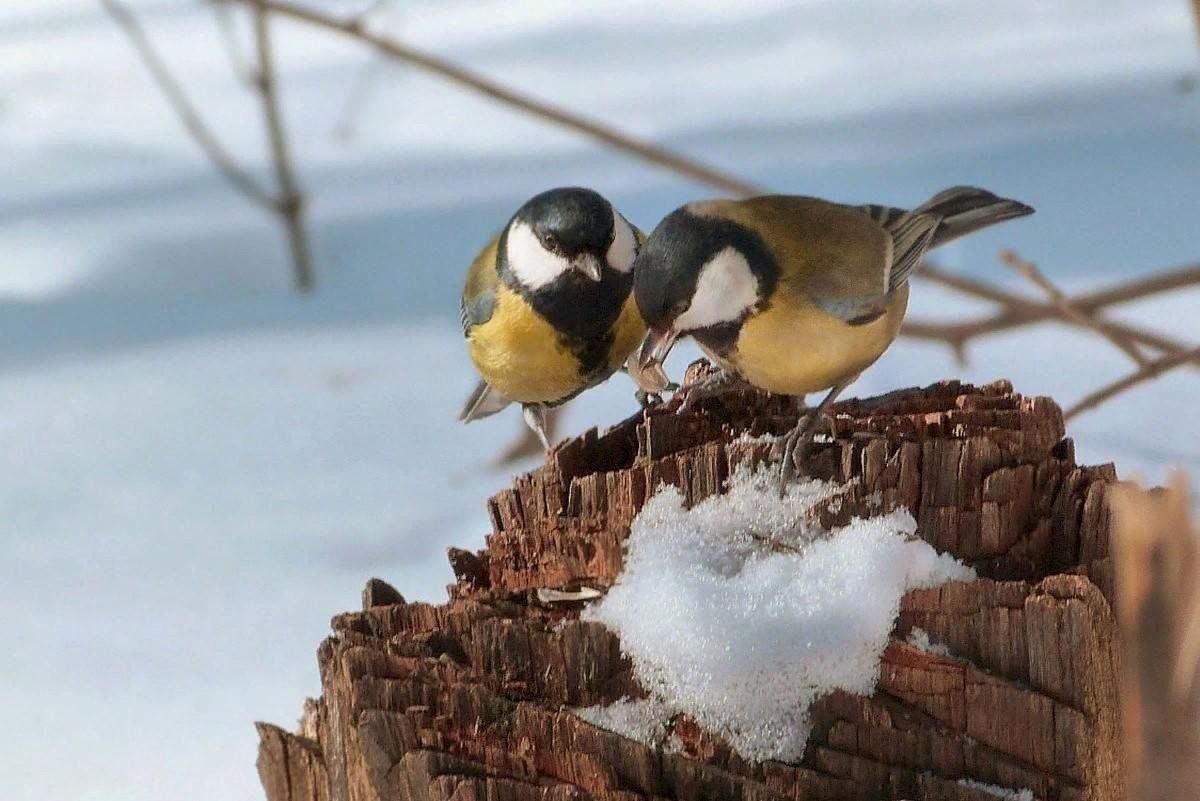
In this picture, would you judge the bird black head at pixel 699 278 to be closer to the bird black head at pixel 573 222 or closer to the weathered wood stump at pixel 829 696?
the bird black head at pixel 573 222

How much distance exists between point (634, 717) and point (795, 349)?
1.73ft

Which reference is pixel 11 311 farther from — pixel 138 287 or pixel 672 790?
pixel 672 790

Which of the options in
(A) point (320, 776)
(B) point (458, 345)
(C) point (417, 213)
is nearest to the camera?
(A) point (320, 776)

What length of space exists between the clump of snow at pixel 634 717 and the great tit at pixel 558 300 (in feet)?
2.16

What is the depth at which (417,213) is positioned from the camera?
3609 mm

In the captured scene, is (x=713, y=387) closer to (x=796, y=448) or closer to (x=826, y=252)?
(x=826, y=252)

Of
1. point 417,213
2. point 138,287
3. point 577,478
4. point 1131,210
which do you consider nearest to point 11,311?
point 138,287

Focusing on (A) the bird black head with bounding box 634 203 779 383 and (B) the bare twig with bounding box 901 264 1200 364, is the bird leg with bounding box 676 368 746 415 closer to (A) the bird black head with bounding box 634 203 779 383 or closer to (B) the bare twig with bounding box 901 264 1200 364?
(A) the bird black head with bounding box 634 203 779 383

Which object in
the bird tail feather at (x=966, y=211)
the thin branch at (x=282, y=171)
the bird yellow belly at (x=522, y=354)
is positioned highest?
the thin branch at (x=282, y=171)

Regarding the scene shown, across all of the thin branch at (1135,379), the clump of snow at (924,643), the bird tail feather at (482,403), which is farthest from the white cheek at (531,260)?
the clump of snow at (924,643)

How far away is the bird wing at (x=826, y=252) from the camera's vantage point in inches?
55.2

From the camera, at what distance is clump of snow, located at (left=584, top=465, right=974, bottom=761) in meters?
0.91

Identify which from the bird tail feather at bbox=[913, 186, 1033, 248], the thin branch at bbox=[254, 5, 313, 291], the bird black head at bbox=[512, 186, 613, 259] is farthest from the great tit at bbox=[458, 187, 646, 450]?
the thin branch at bbox=[254, 5, 313, 291]

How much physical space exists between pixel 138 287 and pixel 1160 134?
251 centimetres
